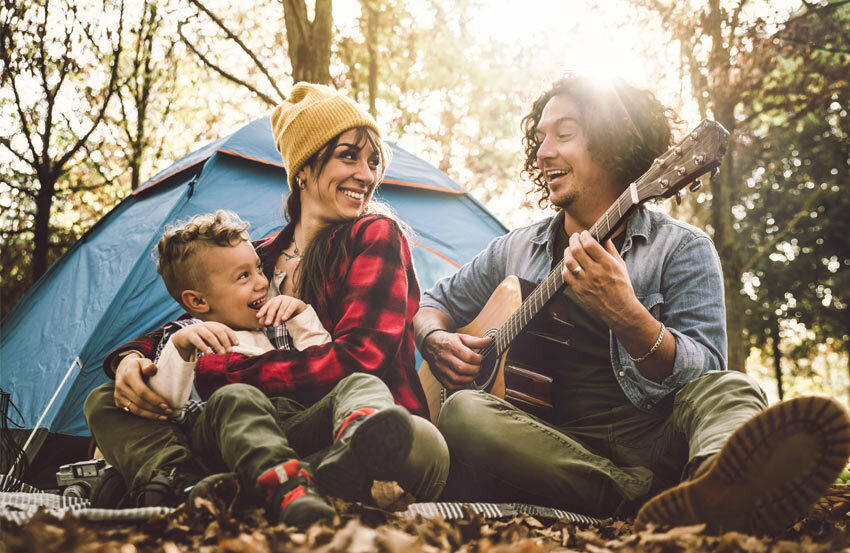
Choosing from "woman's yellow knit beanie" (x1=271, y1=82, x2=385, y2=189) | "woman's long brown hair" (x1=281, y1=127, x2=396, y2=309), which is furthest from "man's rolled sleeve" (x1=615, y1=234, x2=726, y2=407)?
"woman's yellow knit beanie" (x1=271, y1=82, x2=385, y2=189)

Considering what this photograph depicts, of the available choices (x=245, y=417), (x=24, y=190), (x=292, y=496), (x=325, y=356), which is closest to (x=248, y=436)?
(x=245, y=417)

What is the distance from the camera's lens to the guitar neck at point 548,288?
1.95m

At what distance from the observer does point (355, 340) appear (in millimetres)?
2010

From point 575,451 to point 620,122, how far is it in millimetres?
1195

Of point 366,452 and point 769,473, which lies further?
point 366,452

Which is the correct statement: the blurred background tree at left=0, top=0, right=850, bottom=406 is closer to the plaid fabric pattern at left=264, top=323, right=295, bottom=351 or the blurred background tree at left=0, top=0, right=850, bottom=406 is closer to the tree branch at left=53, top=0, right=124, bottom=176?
the tree branch at left=53, top=0, right=124, bottom=176

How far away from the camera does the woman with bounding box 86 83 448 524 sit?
1.71m

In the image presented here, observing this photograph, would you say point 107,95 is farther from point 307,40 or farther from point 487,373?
point 487,373

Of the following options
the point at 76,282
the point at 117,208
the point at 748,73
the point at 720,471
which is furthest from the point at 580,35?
the point at 720,471

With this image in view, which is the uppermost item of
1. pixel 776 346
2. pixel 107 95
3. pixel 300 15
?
pixel 300 15

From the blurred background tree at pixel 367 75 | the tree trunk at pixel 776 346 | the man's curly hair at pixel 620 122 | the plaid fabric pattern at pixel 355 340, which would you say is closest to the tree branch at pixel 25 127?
the blurred background tree at pixel 367 75

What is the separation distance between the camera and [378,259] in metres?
2.17

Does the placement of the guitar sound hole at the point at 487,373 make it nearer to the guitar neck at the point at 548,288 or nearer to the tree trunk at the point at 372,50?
the guitar neck at the point at 548,288

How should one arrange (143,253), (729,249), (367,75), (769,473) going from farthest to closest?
(367,75)
(729,249)
(143,253)
(769,473)
